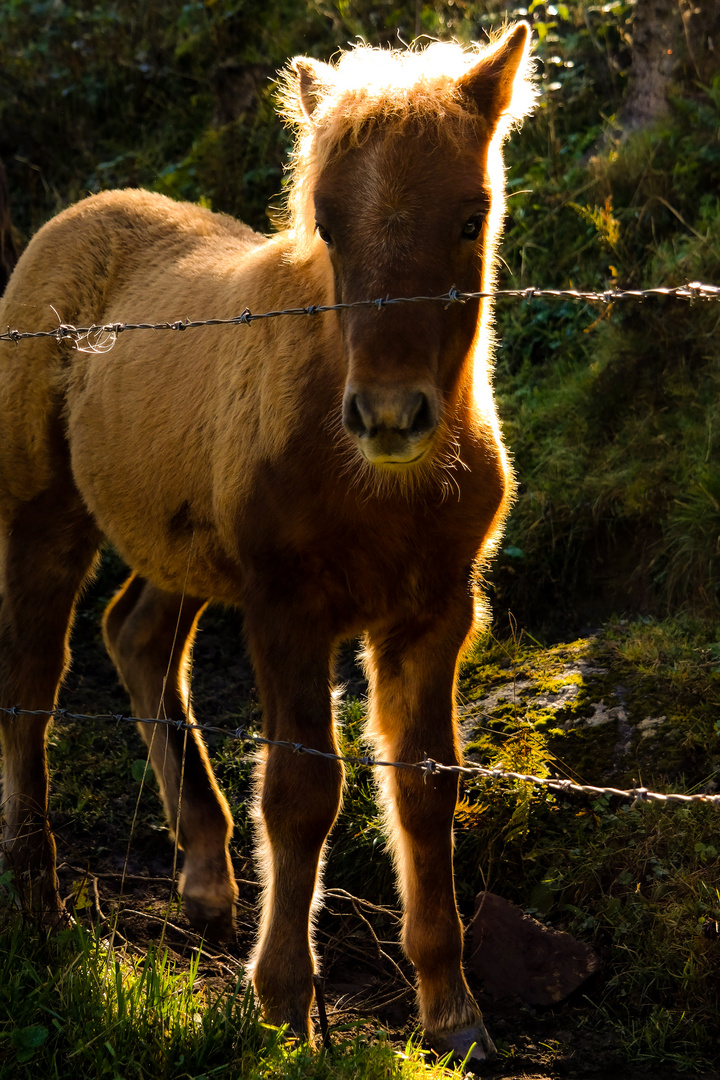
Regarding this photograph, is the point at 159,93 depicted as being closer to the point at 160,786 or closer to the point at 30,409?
the point at 30,409

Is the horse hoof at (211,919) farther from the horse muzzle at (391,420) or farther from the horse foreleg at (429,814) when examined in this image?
the horse muzzle at (391,420)

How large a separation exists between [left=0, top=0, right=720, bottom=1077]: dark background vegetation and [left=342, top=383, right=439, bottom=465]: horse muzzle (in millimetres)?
1715

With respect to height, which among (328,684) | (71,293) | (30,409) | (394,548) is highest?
(71,293)

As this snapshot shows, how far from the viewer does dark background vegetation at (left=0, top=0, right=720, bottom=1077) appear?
12.4 feet

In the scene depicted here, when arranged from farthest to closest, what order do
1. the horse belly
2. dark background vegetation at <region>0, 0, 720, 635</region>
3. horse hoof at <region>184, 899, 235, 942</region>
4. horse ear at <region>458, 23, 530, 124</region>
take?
dark background vegetation at <region>0, 0, 720, 635</region>
horse hoof at <region>184, 899, 235, 942</region>
the horse belly
horse ear at <region>458, 23, 530, 124</region>

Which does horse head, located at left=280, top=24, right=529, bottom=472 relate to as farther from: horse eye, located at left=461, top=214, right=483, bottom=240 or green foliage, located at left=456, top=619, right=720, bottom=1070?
green foliage, located at left=456, top=619, right=720, bottom=1070

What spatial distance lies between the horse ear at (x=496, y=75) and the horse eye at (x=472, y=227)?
43 centimetres

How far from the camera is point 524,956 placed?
3709 millimetres

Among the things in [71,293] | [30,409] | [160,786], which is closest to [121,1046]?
[160,786]

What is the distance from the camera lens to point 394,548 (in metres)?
3.39

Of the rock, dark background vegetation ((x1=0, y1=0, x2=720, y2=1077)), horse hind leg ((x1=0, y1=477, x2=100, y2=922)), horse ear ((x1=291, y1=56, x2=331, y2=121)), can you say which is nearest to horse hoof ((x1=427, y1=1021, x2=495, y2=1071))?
dark background vegetation ((x1=0, y1=0, x2=720, y2=1077))

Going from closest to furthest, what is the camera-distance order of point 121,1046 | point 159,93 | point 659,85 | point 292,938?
point 121,1046
point 292,938
point 659,85
point 159,93

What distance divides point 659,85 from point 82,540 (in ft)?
17.7

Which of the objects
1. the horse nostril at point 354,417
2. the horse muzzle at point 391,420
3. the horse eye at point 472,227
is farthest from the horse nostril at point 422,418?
the horse eye at point 472,227
